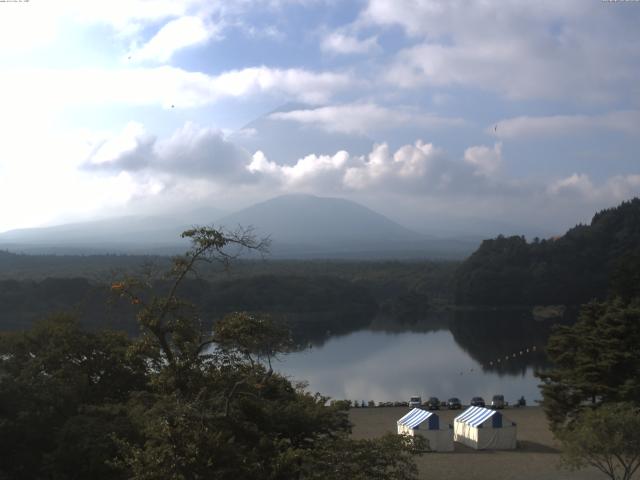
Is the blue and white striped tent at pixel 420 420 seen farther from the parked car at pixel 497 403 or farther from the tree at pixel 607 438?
the parked car at pixel 497 403

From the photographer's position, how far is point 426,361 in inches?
969

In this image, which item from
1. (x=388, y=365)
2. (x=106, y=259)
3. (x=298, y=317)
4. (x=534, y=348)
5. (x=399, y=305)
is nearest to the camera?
(x=388, y=365)

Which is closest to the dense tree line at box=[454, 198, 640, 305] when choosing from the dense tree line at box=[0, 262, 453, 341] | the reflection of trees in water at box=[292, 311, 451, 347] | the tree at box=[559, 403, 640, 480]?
the dense tree line at box=[0, 262, 453, 341]

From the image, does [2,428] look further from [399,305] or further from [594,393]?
[399,305]

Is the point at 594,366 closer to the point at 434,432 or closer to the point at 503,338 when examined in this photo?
the point at 434,432

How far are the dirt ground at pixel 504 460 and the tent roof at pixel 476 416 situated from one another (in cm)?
40

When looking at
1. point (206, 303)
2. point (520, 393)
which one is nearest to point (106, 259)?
point (206, 303)

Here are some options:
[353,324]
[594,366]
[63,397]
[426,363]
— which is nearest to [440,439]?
[594,366]

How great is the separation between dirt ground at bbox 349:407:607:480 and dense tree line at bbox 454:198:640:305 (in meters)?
30.5

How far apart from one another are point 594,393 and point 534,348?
631 inches

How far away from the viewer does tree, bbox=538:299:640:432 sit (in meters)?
10.6

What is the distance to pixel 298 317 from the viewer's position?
3841 centimetres

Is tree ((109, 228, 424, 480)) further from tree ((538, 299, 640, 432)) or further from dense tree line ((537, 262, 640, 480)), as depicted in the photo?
tree ((538, 299, 640, 432))

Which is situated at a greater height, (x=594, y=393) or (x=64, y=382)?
(x=64, y=382)
